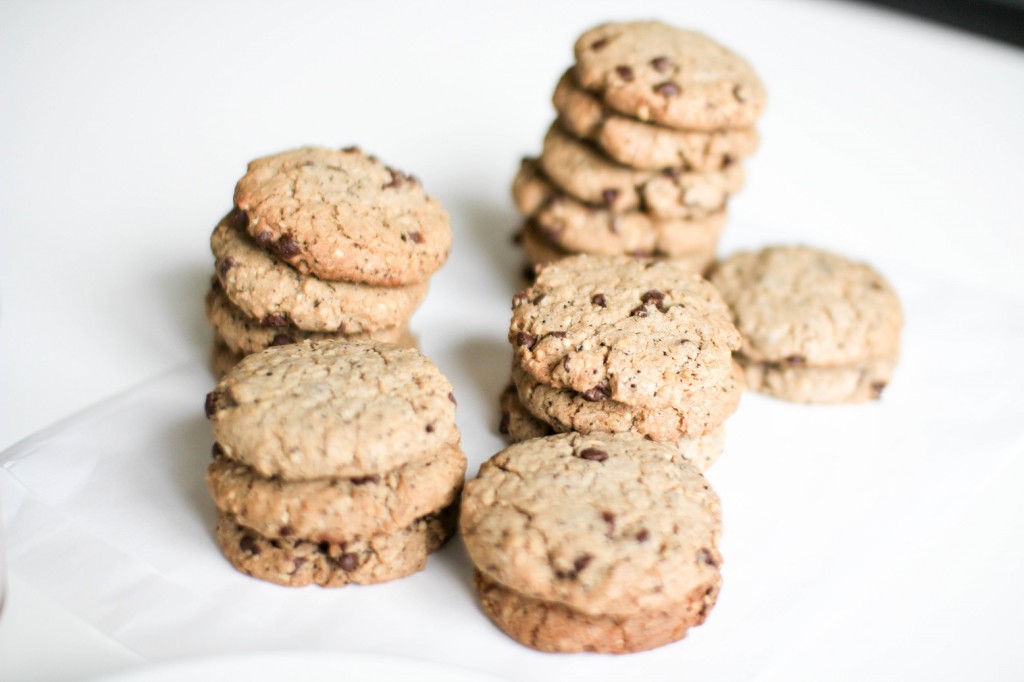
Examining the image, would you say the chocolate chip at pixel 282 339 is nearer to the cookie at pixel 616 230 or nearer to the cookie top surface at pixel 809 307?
the cookie at pixel 616 230

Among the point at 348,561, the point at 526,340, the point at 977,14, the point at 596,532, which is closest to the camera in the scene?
the point at 596,532

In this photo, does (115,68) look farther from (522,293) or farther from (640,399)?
(640,399)

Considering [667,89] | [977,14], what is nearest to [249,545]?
[667,89]

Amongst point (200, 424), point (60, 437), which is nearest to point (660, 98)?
point (200, 424)

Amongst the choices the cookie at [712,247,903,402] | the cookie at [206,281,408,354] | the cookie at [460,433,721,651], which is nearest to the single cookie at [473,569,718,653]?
the cookie at [460,433,721,651]

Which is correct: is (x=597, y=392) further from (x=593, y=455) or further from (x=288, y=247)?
(x=288, y=247)
